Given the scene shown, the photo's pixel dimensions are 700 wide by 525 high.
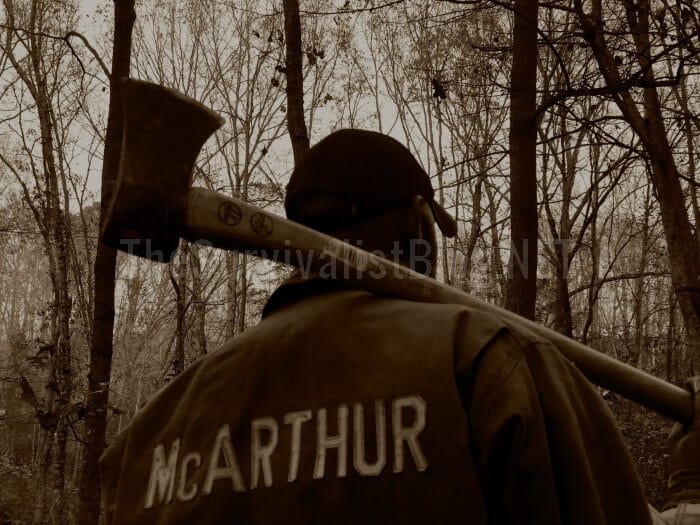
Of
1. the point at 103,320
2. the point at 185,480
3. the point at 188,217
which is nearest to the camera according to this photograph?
the point at 185,480

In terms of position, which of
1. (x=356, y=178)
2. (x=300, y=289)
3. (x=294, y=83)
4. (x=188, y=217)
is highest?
(x=294, y=83)

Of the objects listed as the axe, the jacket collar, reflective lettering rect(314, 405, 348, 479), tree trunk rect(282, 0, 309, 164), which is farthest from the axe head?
tree trunk rect(282, 0, 309, 164)

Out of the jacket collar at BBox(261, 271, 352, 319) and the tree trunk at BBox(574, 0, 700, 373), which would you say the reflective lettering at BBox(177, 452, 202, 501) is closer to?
the jacket collar at BBox(261, 271, 352, 319)

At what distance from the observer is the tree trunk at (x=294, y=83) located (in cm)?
621

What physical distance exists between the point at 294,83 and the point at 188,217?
5117mm

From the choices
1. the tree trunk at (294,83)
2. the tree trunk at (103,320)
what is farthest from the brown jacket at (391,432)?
the tree trunk at (294,83)

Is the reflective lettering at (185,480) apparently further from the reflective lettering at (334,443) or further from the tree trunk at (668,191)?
the tree trunk at (668,191)

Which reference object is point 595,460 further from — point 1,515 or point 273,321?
point 1,515

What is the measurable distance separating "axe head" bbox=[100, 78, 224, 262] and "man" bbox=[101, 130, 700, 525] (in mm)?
274

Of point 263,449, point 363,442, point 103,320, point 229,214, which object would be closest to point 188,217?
point 229,214

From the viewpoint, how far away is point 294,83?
6465 millimetres

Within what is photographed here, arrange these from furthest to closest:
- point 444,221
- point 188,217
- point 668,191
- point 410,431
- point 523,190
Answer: point 668,191, point 523,190, point 444,221, point 188,217, point 410,431

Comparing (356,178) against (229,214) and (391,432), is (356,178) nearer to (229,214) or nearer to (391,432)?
(229,214)

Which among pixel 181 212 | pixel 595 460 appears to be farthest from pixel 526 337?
pixel 181 212
